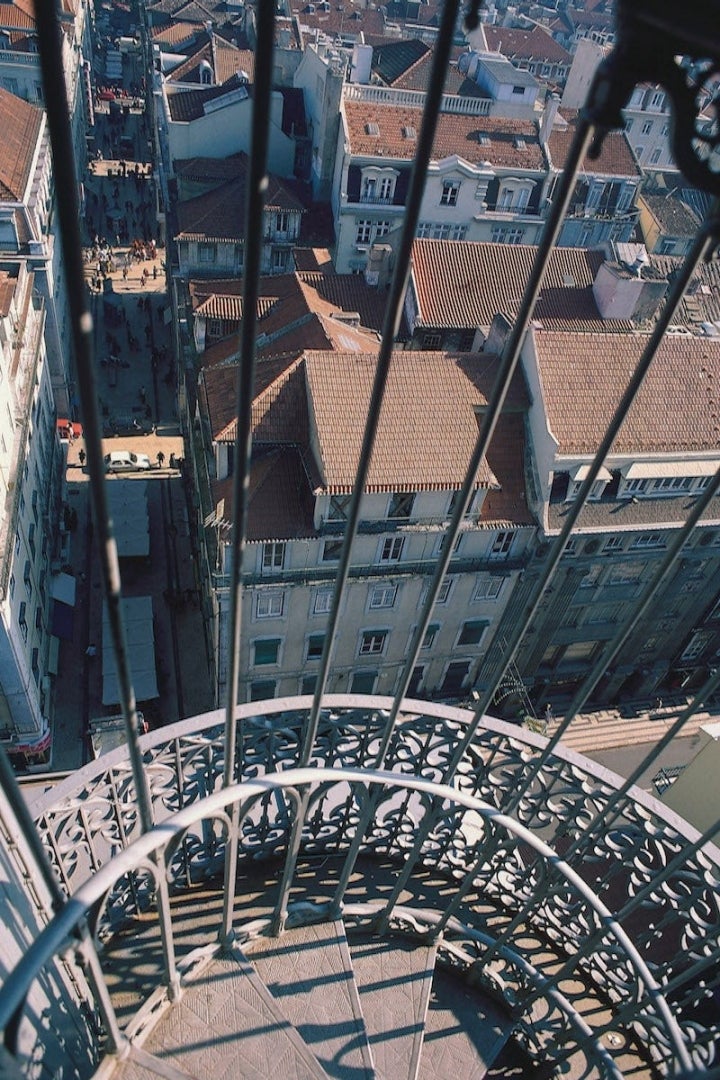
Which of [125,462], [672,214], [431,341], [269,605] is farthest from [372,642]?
[672,214]

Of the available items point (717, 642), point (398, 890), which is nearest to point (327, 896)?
point (398, 890)

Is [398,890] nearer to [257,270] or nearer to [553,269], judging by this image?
[257,270]

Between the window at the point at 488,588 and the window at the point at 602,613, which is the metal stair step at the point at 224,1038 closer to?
the window at the point at 488,588

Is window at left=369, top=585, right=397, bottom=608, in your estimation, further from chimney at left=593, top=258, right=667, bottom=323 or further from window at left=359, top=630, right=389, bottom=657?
chimney at left=593, top=258, right=667, bottom=323

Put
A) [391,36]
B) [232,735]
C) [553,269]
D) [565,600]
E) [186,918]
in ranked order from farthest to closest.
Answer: [391,36] → [553,269] → [565,600] → [186,918] → [232,735]

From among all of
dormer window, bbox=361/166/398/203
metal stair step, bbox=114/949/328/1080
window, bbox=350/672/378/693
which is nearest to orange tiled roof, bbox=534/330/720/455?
window, bbox=350/672/378/693

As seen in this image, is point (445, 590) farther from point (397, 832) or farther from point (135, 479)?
point (135, 479)
